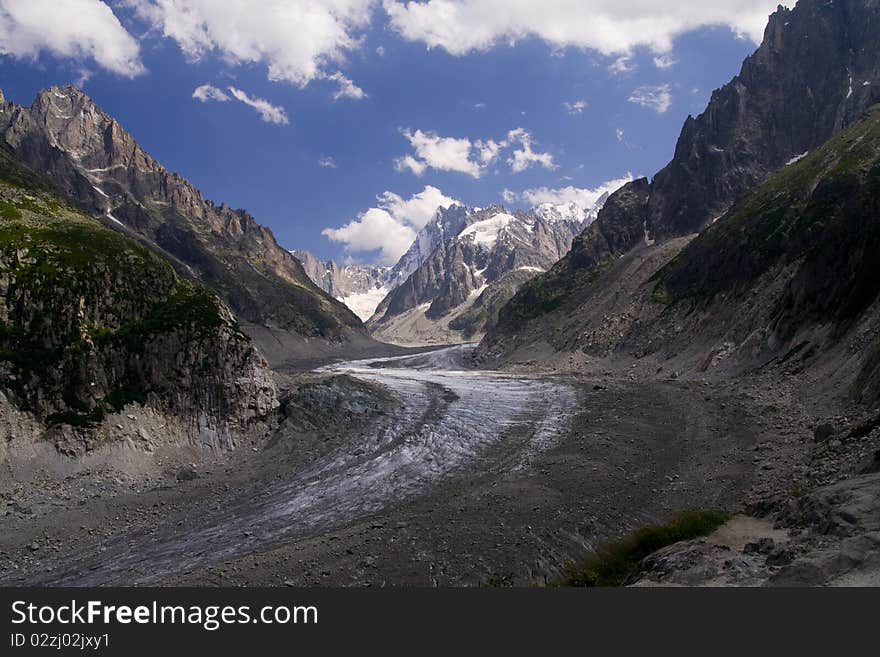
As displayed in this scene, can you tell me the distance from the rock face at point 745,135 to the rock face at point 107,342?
9092 centimetres

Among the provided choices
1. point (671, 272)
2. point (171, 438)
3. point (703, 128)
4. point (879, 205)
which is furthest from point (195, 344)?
point (703, 128)

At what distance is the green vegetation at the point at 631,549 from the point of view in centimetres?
1945

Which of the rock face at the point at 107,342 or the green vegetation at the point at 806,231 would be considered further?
the green vegetation at the point at 806,231

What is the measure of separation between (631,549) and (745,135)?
154963 mm

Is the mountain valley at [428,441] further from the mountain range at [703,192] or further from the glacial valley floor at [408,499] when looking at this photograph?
the mountain range at [703,192]

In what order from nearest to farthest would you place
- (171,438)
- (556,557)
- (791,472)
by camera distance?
(556,557)
(791,472)
(171,438)

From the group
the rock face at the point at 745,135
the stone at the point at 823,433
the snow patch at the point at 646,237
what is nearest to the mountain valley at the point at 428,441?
the stone at the point at 823,433

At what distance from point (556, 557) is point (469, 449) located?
19.7 meters

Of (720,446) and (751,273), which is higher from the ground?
(751,273)

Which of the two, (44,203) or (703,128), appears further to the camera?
(703,128)

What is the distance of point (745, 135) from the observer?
144 meters

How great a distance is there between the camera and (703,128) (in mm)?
155750

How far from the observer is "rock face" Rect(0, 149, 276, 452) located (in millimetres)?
37125

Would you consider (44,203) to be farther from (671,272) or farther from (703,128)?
(703,128)
